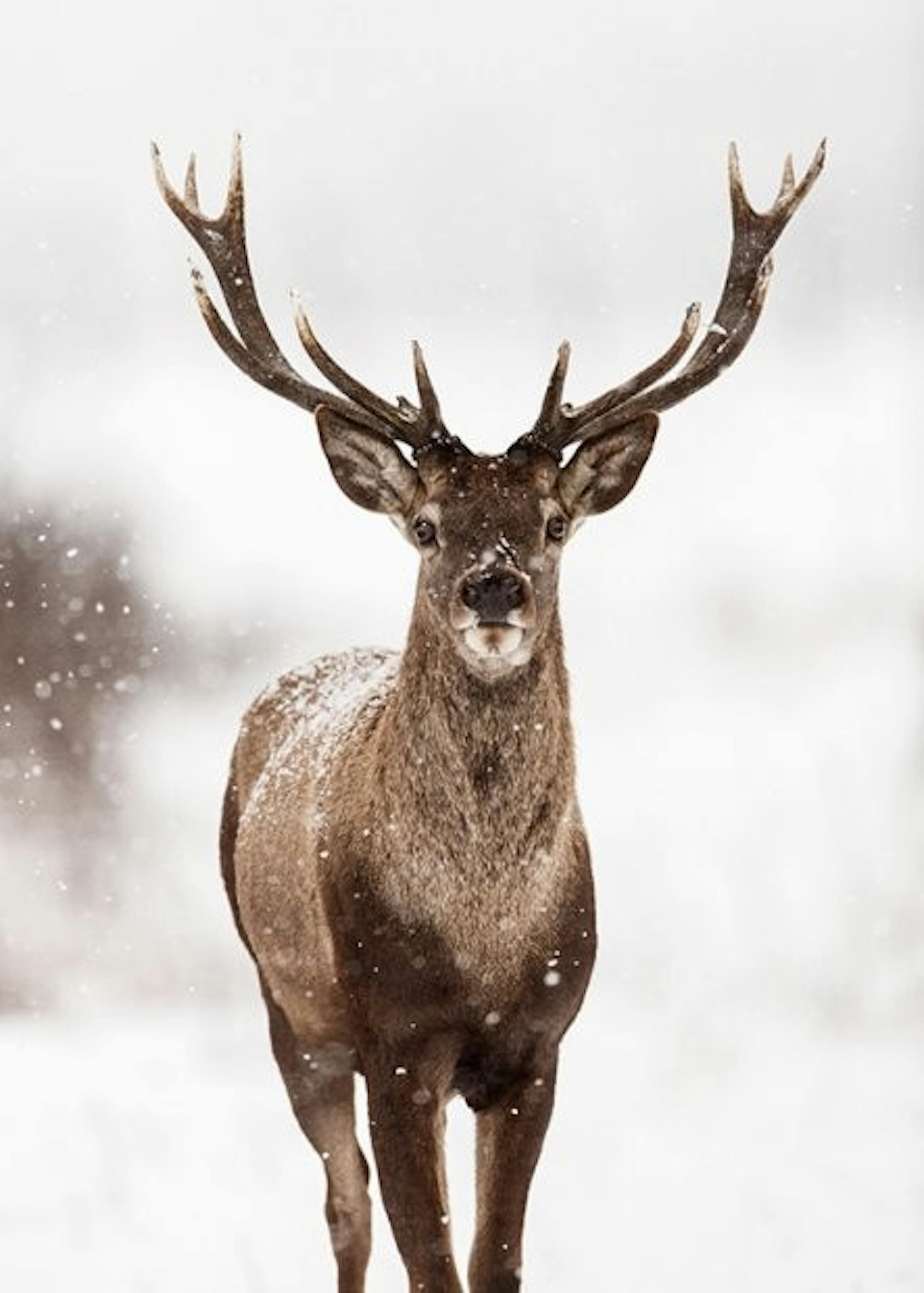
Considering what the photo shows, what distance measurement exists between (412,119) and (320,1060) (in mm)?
3466

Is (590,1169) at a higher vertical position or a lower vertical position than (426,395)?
lower

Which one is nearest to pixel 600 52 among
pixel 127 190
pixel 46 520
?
pixel 127 190

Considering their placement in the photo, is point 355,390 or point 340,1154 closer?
point 355,390

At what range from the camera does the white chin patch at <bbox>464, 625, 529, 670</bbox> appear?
3.26 meters

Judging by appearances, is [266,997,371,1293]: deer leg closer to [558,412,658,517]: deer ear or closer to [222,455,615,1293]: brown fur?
[222,455,615,1293]: brown fur

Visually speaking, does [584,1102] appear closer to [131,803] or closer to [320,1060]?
[320,1060]

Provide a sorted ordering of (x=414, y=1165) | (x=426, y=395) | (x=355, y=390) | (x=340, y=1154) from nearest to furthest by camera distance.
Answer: (x=414, y=1165) → (x=426, y=395) → (x=355, y=390) → (x=340, y=1154)

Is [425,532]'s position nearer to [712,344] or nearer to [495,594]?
[495,594]

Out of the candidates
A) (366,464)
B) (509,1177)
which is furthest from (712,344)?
(509,1177)

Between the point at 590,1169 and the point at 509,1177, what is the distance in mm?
1936

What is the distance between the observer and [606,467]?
3701 millimetres

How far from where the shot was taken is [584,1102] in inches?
240

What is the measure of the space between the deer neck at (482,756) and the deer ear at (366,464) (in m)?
0.28

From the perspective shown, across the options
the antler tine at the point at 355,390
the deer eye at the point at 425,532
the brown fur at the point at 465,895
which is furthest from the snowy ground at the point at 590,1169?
the antler tine at the point at 355,390
